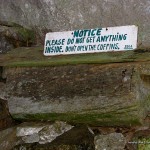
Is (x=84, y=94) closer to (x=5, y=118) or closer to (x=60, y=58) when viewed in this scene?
(x=60, y=58)

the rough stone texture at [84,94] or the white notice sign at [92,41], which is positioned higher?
the white notice sign at [92,41]

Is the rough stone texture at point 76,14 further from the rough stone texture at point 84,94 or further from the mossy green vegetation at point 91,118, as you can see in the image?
the mossy green vegetation at point 91,118

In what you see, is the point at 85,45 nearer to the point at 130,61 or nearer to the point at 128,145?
the point at 130,61

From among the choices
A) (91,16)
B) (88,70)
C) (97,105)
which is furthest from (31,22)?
(97,105)

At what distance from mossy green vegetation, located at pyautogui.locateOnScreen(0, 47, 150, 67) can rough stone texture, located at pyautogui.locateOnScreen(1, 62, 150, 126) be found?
0.05 metres

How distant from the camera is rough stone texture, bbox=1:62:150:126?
9.65 feet

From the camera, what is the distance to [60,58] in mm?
3422

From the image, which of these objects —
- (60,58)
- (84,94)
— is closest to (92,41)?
(60,58)

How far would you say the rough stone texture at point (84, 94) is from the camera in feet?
9.65

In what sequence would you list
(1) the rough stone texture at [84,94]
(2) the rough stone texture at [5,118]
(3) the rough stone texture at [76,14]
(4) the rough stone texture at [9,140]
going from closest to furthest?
(1) the rough stone texture at [84,94] < (4) the rough stone texture at [9,140] < (2) the rough stone texture at [5,118] < (3) the rough stone texture at [76,14]

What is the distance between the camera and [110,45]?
3.29 m

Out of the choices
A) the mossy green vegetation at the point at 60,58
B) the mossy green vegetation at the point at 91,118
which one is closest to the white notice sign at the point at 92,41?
the mossy green vegetation at the point at 60,58

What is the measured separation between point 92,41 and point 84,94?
55 centimetres

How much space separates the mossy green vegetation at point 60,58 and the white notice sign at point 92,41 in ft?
0.19
